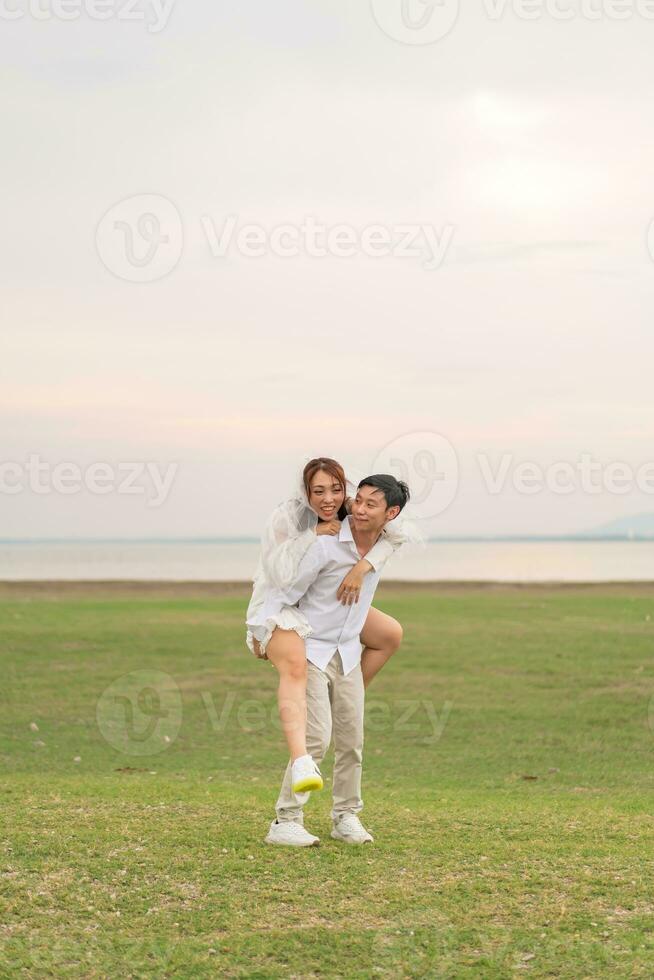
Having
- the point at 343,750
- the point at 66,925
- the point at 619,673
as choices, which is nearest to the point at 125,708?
the point at 619,673

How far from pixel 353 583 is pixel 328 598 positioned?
0.75ft

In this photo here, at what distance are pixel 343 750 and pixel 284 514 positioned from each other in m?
1.41

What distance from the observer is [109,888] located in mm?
5797

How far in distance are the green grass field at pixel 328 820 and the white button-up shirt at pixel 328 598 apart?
3.65ft

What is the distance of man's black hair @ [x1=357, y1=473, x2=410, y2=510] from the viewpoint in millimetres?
6531

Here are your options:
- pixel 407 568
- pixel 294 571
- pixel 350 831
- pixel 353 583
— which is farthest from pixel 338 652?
pixel 407 568

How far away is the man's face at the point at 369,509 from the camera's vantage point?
21.4 ft

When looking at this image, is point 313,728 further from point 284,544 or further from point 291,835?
point 284,544

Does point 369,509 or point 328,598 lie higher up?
point 369,509

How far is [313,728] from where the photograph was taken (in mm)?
6516

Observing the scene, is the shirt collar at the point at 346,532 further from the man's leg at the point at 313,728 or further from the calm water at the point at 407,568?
the calm water at the point at 407,568

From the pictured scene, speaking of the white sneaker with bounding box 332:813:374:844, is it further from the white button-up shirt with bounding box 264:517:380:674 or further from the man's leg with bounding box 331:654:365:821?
the white button-up shirt with bounding box 264:517:380:674

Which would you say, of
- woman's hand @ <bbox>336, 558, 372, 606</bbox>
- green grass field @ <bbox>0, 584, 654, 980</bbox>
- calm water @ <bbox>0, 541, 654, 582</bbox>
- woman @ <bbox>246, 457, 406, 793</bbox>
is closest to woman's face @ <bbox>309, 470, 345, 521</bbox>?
woman @ <bbox>246, 457, 406, 793</bbox>

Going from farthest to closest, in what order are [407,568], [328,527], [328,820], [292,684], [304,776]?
[407,568] < [328,820] < [328,527] < [292,684] < [304,776]
